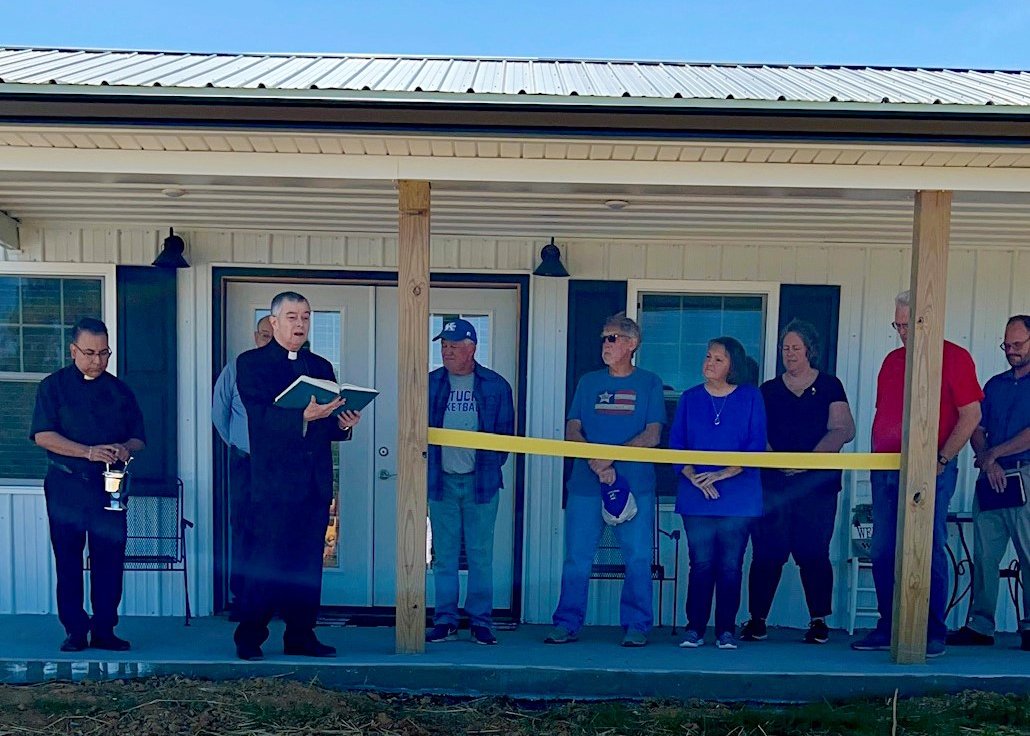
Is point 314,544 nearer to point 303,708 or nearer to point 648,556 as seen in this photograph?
point 303,708

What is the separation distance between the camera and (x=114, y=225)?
475 centimetres

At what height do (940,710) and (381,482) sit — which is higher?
(381,482)

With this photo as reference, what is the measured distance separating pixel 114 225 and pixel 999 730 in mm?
5159

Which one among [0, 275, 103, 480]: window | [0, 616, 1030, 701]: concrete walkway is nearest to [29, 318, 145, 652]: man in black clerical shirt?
[0, 616, 1030, 701]: concrete walkway

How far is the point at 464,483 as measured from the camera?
4.10 meters

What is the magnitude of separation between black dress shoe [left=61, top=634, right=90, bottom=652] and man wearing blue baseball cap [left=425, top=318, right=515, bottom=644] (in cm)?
166

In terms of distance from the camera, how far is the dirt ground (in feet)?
11.3

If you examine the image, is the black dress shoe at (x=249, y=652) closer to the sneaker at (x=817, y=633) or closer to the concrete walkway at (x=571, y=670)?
the concrete walkway at (x=571, y=670)

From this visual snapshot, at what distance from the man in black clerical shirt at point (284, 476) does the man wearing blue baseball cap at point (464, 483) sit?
55 centimetres

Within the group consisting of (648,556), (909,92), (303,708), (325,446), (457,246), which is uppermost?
(909,92)

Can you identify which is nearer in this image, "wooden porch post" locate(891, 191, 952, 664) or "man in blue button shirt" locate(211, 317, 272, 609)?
"wooden porch post" locate(891, 191, 952, 664)

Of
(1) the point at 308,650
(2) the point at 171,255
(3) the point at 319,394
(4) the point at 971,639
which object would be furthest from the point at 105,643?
(4) the point at 971,639

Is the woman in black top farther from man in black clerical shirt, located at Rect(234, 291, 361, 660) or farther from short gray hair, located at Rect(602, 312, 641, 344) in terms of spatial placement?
man in black clerical shirt, located at Rect(234, 291, 361, 660)

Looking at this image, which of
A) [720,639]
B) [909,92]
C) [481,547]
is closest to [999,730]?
[720,639]
